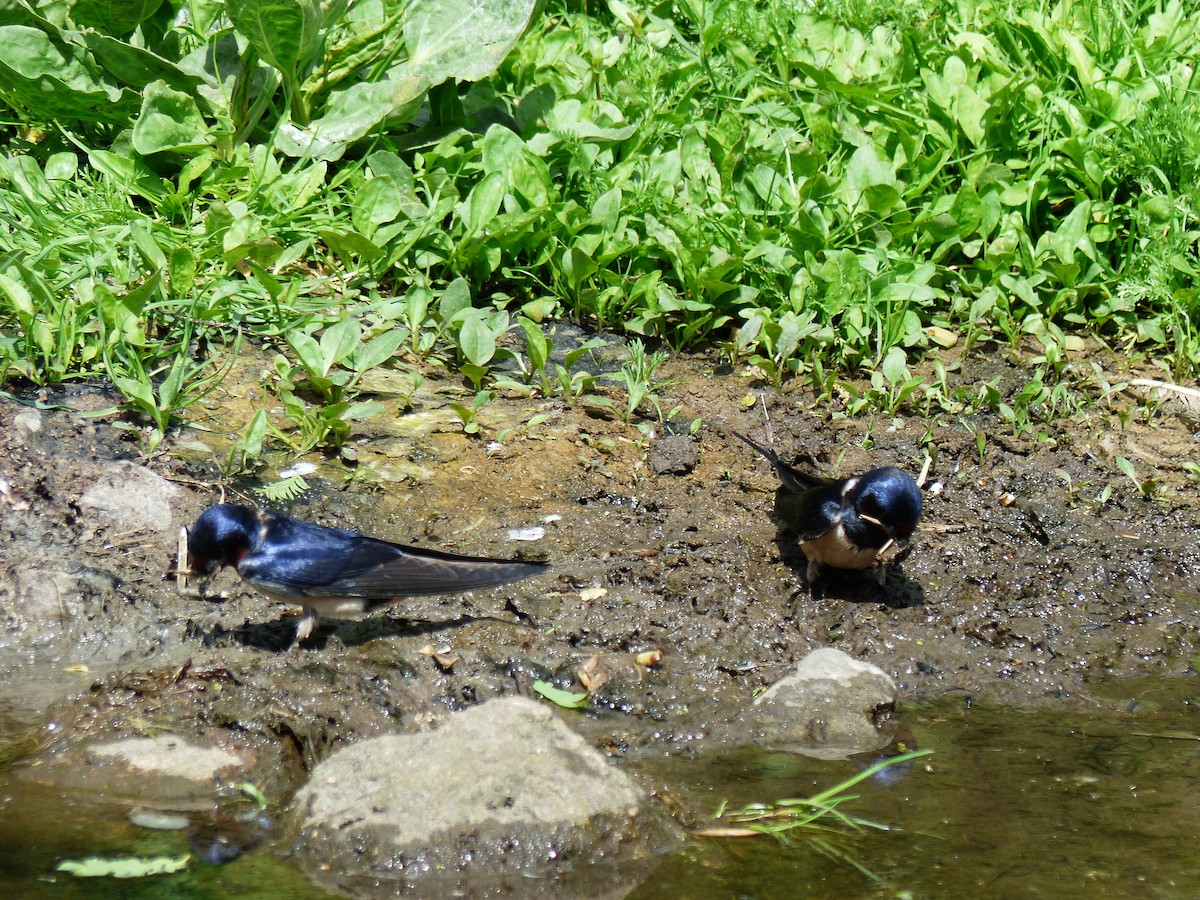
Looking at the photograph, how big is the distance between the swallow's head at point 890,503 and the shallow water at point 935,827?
0.65 meters

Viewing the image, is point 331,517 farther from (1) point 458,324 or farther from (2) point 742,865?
(2) point 742,865

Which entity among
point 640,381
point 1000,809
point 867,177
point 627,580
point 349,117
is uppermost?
point 349,117

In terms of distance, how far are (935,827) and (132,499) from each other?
261cm

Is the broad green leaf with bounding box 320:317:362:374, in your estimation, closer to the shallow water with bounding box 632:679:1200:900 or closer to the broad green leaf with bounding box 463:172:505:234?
the broad green leaf with bounding box 463:172:505:234

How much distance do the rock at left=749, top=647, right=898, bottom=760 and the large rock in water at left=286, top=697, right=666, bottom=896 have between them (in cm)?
64

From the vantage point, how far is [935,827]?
297 centimetres

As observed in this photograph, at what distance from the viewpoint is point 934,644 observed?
12.8 ft

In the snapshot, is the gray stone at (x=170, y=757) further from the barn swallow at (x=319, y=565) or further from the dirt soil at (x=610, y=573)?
the barn swallow at (x=319, y=565)

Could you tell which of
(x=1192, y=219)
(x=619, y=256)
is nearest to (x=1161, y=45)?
(x=1192, y=219)

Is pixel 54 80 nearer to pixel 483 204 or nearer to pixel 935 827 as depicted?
pixel 483 204

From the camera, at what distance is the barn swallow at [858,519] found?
3.93m

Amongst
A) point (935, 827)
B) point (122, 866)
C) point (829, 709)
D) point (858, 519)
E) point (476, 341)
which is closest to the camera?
point (122, 866)

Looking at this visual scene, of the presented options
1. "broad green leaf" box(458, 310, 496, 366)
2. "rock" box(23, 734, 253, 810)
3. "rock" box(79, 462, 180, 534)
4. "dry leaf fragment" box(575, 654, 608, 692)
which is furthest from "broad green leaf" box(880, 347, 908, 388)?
"rock" box(23, 734, 253, 810)

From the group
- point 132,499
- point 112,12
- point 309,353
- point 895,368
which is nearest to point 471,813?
point 132,499
